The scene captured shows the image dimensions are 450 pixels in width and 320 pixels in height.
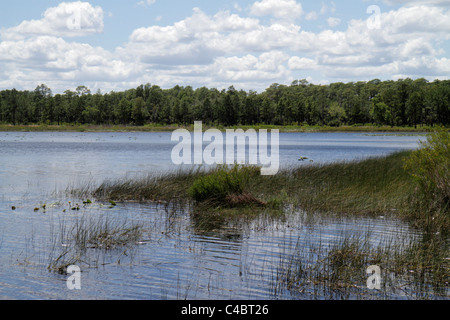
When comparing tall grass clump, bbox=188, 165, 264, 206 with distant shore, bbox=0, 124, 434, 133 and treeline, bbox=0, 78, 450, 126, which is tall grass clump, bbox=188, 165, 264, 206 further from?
treeline, bbox=0, 78, 450, 126

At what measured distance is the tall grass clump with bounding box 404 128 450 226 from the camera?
16.5m

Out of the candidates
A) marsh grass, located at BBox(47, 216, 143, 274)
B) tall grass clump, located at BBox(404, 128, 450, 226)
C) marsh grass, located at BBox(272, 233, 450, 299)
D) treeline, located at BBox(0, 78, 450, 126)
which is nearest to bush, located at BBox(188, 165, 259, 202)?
marsh grass, located at BBox(47, 216, 143, 274)

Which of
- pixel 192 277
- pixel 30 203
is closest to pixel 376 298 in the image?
pixel 192 277

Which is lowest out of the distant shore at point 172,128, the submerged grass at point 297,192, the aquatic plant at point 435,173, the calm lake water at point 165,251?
the calm lake water at point 165,251

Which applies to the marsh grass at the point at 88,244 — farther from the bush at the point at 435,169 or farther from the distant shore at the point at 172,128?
the distant shore at the point at 172,128

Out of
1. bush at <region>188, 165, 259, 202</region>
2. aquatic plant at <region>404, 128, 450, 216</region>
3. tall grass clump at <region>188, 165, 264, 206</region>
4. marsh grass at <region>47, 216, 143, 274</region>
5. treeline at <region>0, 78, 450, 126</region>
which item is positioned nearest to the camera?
marsh grass at <region>47, 216, 143, 274</region>

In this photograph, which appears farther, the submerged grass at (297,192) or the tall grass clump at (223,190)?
the tall grass clump at (223,190)

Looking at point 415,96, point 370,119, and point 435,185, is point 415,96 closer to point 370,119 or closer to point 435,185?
point 370,119

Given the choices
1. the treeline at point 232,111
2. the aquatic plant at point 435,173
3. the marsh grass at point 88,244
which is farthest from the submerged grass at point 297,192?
the treeline at point 232,111

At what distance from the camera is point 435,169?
679 inches

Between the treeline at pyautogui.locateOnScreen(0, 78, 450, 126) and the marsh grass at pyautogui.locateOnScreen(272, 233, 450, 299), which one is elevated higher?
the treeline at pyautogui.locateOnScreen(0, 78, 450, 126)

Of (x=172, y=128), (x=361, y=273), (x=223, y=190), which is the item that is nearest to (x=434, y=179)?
(x=223, y=190)

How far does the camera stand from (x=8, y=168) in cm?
3800

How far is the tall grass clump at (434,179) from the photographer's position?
16547 millimetres
